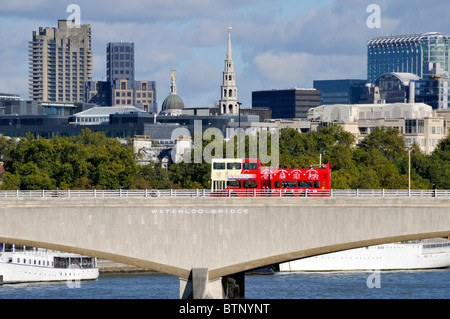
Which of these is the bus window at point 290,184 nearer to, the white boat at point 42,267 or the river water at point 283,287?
the river water at point 283,287

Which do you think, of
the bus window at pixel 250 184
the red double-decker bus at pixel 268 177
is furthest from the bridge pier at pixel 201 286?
the red double-decker bus at pixel 268 177

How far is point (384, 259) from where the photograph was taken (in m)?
133

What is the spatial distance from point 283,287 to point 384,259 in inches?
975

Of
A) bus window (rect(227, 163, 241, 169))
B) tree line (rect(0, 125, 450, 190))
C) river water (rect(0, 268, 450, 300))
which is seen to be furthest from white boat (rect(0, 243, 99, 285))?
bus window (rect(227, 163, 241, 169))

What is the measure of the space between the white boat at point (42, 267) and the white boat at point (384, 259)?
20.6 m

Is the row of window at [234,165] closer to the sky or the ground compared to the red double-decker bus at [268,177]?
closer to the sky

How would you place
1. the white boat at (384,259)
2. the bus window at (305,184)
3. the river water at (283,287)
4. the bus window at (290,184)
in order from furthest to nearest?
1. the white boat at (384,259)
2. the river water at (283,287)
3. the bus window at (305,184)
4. the bus window at (290,184)

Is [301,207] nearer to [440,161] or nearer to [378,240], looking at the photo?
[378,240]

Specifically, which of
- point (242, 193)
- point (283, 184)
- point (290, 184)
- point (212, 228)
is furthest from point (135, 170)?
point (212, 228)

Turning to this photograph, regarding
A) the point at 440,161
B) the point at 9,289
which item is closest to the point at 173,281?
the point at 9,289

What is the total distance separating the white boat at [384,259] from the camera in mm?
130750

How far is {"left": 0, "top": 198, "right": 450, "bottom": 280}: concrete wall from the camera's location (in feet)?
269

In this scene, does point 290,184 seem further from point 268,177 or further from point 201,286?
point 201,286

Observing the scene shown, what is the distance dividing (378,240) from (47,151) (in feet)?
267
